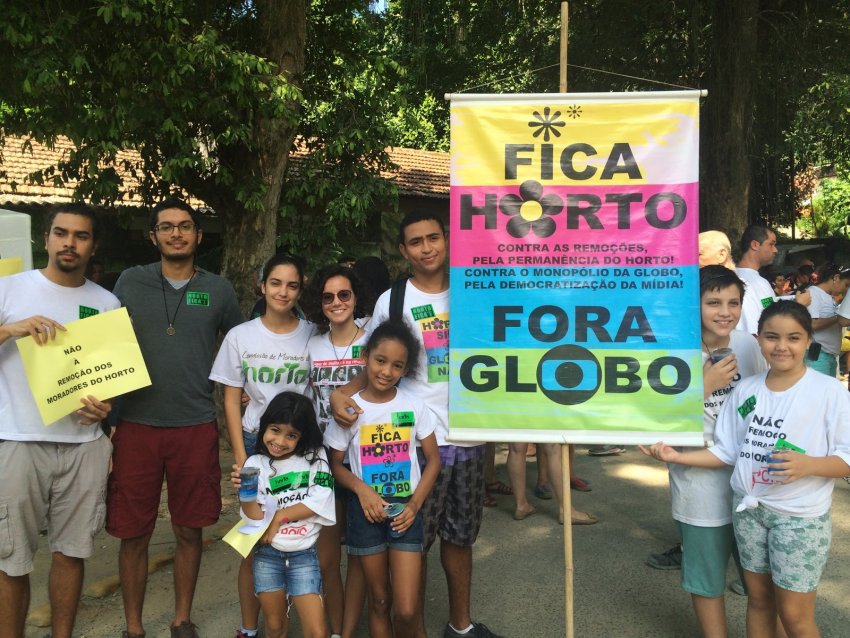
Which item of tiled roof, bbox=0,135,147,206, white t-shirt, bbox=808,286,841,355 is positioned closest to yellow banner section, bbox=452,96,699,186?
white t-shirt, bbox=808,286,841,355

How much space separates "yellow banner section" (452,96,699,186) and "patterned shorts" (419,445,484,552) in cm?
118

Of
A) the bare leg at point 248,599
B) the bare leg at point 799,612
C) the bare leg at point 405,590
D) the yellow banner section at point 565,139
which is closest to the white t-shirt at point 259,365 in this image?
the bare leg at point 248,599

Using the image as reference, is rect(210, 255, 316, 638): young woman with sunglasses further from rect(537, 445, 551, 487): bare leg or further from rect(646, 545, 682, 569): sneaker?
rect(537, 445, 551, 487): bare leg

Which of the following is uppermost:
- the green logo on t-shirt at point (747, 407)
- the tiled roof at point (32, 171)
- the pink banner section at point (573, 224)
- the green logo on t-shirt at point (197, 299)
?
the tiled roof at point (32, 171)

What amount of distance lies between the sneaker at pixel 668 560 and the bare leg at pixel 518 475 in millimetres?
1041

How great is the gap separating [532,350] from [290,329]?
1181 mm

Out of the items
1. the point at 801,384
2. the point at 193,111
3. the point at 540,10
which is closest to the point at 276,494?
the point at 801,384

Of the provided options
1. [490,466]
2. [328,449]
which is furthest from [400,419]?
[490,466]

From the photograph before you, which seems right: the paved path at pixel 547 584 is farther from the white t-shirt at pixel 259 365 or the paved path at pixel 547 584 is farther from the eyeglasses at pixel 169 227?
the eyeglasses at pixel 169 227

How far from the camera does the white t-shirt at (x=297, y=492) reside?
9.89ft

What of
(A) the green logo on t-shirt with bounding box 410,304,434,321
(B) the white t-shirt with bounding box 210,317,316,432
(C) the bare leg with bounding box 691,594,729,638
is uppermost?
(A) the green logo on t-shirt with bounding box 410,304,434,321

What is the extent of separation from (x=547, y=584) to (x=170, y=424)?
225 cm

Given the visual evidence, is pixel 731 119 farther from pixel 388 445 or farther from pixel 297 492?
pixel 297 492

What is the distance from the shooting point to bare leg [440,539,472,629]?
3.35 meters
